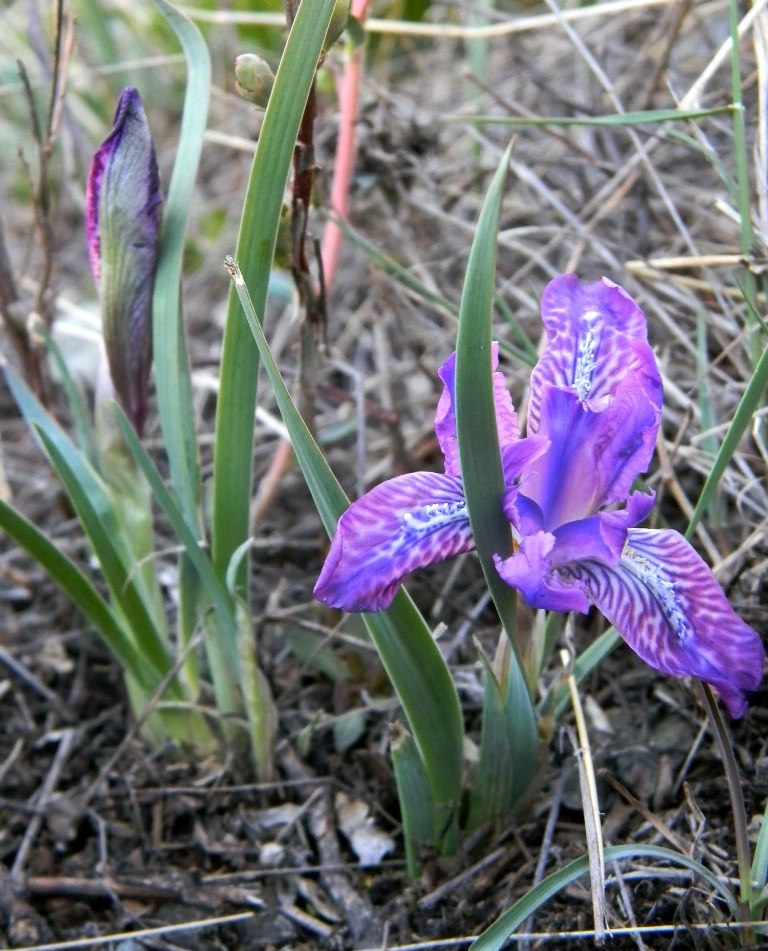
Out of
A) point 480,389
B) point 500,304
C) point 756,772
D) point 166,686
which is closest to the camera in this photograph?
point 480,389

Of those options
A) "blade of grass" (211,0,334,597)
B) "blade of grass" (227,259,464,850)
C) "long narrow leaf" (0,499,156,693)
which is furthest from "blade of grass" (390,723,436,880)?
"long narrow leaf" (0,499,156,693)

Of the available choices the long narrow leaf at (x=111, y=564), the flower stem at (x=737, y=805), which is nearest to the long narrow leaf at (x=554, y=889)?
the flower stem at (x=737, y=805)

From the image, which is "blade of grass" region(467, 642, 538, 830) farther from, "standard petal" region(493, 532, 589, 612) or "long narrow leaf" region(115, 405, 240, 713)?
"long narrow leaf" region(115, 405, 240, 713)

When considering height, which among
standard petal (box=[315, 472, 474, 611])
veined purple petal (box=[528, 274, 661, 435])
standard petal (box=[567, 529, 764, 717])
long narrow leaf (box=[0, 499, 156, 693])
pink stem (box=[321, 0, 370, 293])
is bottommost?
long narrow leaf (box=[0, 499, 156, 693])

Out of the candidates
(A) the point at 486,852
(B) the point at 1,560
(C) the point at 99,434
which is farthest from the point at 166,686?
(B) the point at 1,560

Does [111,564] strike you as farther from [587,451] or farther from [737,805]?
[737,805]

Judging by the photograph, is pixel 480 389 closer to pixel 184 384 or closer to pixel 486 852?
pixel 184 384

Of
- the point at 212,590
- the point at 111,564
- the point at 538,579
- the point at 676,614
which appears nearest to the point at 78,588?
the point at 111,564
